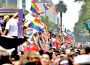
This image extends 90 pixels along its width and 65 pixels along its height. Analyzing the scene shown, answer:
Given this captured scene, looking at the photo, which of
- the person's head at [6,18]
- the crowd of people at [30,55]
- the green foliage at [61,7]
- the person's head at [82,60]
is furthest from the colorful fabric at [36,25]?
the green foliage at [61,7]

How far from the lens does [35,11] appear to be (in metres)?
27.4

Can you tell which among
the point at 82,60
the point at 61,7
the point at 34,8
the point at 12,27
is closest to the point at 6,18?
the point at 12,27

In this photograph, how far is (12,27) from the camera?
48.3ft

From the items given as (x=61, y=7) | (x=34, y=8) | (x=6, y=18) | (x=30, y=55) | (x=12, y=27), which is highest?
(x=61, y=7)

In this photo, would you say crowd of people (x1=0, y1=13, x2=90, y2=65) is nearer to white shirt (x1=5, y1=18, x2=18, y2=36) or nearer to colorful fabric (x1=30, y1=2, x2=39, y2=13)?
white shirt (x1=5, y1=18, x2=18, y2=36)

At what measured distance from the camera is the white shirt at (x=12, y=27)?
14328mm

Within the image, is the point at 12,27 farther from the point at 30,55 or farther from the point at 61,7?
the point at 61,7

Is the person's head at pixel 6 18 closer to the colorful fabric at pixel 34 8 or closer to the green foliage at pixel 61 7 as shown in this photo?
the colorful fabric at pixel 34 8

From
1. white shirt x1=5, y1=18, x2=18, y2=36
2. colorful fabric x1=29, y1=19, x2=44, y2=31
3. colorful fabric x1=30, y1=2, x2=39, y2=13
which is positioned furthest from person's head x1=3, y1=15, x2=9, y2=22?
colorful fabric x1=30, y1=2, x2=39, y2=13

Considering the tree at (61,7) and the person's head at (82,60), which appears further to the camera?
the tree at (61,7)

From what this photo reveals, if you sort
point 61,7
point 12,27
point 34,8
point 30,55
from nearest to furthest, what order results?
1. point 30,55
2. point 12,27
3. point 34,8
4. point 61,7

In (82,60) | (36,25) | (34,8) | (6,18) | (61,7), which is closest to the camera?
(82,60)

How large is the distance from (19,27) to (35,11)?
40.9 ft

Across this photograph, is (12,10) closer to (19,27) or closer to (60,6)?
(19,27)
